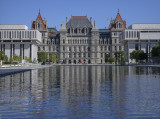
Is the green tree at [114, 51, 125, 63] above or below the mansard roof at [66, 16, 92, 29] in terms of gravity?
below

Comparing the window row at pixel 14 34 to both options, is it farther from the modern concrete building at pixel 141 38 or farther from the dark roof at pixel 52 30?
the modern concrete building at pixel 141 38

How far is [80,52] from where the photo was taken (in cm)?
16988

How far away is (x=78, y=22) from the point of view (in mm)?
169875

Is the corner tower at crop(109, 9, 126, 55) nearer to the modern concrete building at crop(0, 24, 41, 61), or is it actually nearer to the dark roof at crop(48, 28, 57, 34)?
the dark roof at crop(48, 28, 57, 34)

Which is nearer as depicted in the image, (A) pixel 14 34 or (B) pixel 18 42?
(A) pixel 14 34

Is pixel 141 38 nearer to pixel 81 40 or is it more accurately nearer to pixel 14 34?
pixel 81 40

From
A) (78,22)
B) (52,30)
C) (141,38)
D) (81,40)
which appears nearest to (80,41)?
(81,40)

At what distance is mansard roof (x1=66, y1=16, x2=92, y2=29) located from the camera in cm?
16888

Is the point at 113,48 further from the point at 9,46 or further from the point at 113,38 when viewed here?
the point at 9,46

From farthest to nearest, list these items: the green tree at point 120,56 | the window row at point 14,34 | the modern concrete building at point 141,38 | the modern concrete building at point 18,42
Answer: the window row at point 14,34, the modern concrete building at point 18,42, the modern concrete building at point 141,38, the green tree at point 120,56

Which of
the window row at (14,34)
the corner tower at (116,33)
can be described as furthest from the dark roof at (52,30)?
the corner tower at (116,33)

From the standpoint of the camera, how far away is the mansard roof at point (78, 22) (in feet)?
554

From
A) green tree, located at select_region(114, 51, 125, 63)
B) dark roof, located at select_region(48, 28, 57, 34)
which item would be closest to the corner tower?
green tree, located at select_region(114, 51, 125, 63)

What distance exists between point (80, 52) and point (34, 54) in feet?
94.9
